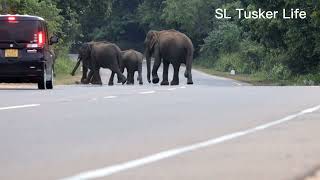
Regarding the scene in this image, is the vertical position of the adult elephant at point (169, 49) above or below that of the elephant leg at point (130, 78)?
above

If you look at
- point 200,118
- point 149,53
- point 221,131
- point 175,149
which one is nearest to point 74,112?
point 200,118

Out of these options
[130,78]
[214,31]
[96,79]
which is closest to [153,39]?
[96,79]

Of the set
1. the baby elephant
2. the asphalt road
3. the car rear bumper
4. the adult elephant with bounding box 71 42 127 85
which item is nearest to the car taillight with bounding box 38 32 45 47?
the car rear bumper

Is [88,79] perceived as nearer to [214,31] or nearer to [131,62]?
[131,62]

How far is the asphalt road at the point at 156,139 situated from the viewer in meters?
8.34

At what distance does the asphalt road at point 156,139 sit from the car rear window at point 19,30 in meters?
5.28

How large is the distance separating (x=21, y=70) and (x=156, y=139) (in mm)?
13083

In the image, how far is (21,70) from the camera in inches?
936

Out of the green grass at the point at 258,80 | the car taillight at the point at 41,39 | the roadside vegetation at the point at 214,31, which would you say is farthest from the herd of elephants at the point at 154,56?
the car taillight at the point at 41,39

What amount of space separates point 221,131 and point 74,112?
131 inches

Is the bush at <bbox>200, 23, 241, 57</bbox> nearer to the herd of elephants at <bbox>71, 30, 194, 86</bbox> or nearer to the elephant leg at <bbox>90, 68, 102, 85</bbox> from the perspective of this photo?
the herd of elephants at <bbox>71, 30, 194, 86</bbox>

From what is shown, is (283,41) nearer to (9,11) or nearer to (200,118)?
(9,11)

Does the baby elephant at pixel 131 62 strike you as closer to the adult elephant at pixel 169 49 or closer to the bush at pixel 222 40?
the adult elephant at pixel 169 49

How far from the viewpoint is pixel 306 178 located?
26.2ft
